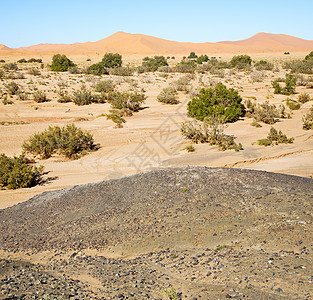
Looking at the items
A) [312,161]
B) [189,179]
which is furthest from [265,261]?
[312,161]

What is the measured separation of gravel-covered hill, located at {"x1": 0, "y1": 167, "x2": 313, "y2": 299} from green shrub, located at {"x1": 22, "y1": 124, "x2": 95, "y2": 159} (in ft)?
14.9

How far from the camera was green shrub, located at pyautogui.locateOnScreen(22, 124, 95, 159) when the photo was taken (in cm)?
1238

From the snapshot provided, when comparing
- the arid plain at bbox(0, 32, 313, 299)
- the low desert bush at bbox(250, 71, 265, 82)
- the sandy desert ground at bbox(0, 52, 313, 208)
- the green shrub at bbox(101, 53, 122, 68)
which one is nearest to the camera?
the arid plain at bbox(0, 32, 313, 299)

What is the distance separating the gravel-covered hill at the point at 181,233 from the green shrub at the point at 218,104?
31.4ft

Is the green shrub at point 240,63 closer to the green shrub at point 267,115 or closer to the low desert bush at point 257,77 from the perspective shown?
the low desert bush at point 257,77

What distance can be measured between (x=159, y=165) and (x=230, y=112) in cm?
758

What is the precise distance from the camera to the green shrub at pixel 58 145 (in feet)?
40.6

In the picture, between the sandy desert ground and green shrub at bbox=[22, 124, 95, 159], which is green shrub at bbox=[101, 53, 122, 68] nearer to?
the sandy desert ground

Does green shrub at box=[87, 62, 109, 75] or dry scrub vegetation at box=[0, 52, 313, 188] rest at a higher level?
green shrub at box=[87, 62, 109, 75]

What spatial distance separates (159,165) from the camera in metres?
11.0

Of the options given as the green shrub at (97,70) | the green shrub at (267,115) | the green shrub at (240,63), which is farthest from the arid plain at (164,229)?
the green shrub at (240,63)

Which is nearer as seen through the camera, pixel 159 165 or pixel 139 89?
pixel 159 165

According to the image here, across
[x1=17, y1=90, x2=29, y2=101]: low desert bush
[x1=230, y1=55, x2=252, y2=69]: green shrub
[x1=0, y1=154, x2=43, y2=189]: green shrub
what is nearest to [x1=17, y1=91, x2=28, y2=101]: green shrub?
[x1=17, y1=90, x2=29, y2=101]: low desert bush

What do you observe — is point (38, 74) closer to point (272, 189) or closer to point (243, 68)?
point (243, 68)
